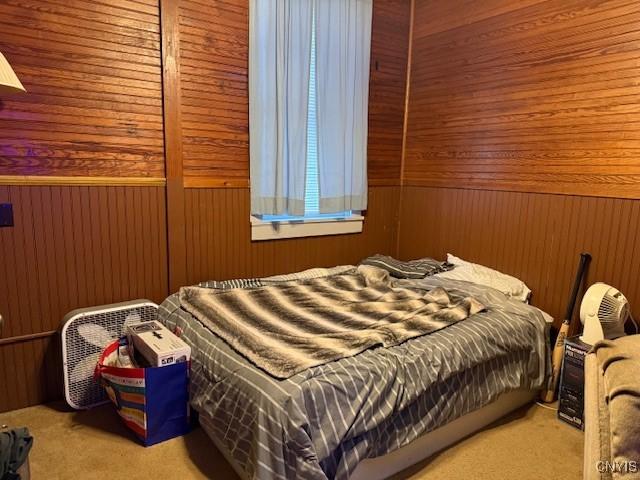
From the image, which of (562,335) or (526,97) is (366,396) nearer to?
(562,335)

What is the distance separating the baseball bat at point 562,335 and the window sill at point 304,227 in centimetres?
157

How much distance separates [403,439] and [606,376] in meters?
0.92

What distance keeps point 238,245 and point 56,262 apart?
1058mm

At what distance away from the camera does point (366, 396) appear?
1.67 metres

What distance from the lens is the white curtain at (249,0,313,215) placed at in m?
2.75

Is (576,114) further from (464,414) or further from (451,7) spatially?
(464,414)

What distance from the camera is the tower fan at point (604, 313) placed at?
2.21 metres

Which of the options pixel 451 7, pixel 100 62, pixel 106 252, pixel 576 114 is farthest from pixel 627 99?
pixel 106 252

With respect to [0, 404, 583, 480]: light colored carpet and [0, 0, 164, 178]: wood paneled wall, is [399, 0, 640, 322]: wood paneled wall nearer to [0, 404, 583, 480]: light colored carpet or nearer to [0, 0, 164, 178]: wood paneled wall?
[0, 404, 583, 480]: light colored carpet

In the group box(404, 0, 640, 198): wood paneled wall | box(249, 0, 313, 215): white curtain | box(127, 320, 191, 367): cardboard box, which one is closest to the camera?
box(127, 320, 191, 367): cardboard box

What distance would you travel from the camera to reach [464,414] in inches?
81.5

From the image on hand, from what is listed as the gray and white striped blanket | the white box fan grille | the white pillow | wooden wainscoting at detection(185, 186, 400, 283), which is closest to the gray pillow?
the white pillow

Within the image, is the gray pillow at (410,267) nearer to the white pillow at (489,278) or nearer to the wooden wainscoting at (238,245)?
the white pillow at (489,278)

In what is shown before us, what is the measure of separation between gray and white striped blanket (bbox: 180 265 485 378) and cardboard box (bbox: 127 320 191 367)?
16 cm
